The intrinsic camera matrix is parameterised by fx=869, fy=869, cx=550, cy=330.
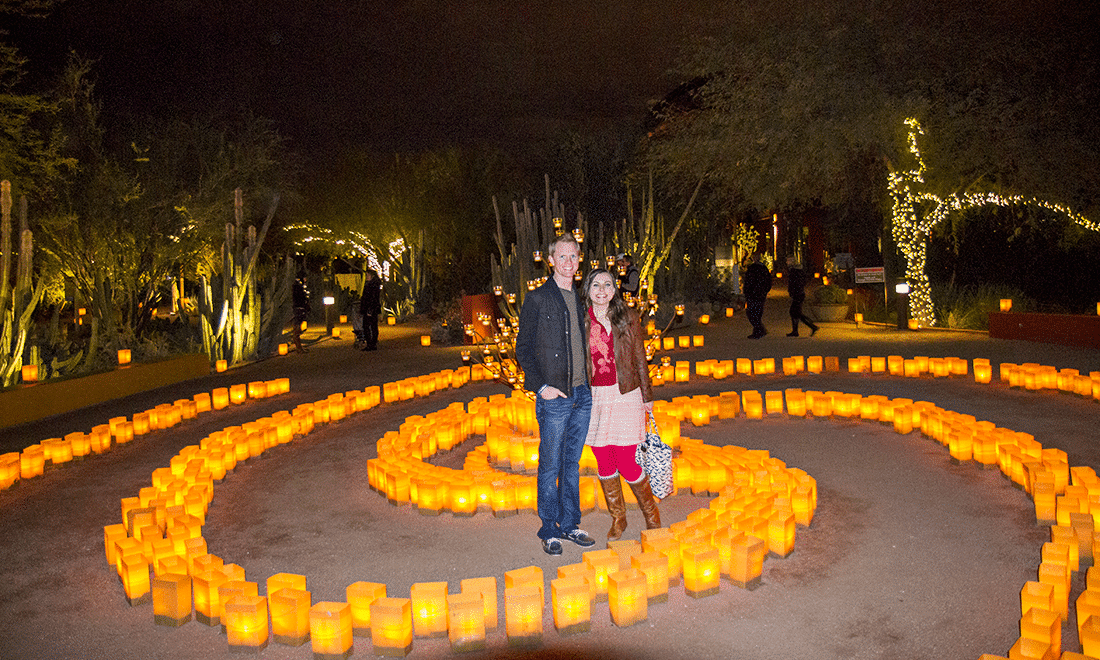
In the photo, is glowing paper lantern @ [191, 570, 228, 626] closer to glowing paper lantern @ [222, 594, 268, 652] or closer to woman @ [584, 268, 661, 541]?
glowing paper lantern @ [222, 594, 268, 652]

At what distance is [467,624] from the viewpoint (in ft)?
13.6

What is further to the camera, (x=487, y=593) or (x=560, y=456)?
(x=560, y=456)

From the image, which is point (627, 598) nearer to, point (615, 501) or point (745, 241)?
point (615, 501)

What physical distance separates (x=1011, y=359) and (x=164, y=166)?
17.7 m

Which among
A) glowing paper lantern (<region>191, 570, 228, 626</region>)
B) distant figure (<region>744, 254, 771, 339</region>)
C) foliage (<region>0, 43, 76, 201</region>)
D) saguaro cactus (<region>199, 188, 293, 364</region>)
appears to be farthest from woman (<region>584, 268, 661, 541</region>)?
foliage (<region>0, 43, 76, 201</region>)

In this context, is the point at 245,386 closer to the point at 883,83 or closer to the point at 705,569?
the point at 705,569

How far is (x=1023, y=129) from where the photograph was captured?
54.7 feet

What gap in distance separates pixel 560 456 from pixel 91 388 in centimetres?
898

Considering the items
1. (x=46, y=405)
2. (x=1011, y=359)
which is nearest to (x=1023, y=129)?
(x=1011, y=359)

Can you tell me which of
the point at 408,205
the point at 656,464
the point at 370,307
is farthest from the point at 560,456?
the point at 408,205

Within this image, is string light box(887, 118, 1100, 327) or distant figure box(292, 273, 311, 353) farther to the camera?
string light box(887, 118, 1100, 327)

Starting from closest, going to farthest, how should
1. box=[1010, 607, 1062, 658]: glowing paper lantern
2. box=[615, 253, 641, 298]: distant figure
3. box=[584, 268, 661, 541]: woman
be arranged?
box=[1010, 607, 1062, 658]: glowing paper lantern, box=[584, 268, 661, 541]: woman, box=[615, 253, 641, 298]: distant figure

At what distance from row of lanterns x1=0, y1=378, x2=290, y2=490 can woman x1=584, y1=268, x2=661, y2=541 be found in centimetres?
542

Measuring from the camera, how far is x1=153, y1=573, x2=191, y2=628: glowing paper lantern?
4434 mm
